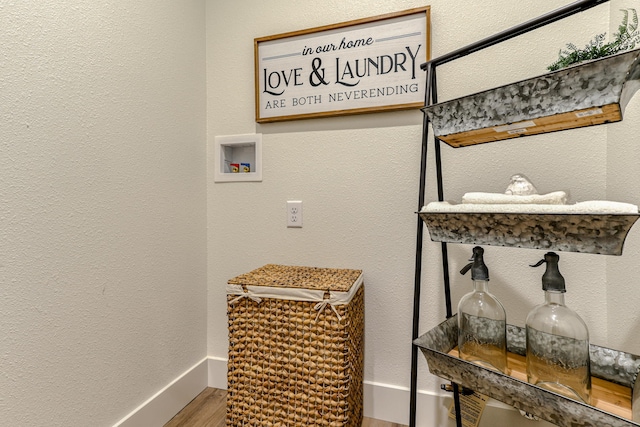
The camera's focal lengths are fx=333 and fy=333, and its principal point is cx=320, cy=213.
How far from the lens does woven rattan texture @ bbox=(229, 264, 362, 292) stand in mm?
1066

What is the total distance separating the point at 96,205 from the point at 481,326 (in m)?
1.15

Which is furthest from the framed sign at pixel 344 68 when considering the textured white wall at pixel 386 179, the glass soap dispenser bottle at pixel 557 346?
the glass soap dispenser bottle at pixel 557 346

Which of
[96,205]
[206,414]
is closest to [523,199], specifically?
[96,205]

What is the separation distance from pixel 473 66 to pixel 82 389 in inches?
64.5

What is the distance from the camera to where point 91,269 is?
1.00 metres

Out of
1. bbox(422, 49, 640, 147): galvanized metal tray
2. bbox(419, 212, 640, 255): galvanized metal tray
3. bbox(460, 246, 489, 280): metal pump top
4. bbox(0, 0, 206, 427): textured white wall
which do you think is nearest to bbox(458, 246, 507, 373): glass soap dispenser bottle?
bbox(460, 246, 489, 280): metal pump top

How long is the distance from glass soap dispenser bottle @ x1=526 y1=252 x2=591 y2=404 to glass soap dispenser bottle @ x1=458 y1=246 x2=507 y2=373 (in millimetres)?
75

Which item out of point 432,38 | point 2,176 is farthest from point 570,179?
point 2,176

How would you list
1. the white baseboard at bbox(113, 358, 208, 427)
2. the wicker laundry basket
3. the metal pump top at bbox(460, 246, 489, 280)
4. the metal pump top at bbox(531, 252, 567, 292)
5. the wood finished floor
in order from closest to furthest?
the metal pump top at bbox(531, 252, 567, 292) → the metal pump top at bbox(460, 246, 489, 280) → the wicker laundry basket → the white baseboard at bbox(113, 358, 208, 427) → the wood finished floor

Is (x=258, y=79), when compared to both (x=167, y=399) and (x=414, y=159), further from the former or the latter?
(x=167, y=399)

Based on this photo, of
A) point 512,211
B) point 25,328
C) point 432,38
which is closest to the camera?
point 512,211

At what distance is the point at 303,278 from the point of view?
3.81ft

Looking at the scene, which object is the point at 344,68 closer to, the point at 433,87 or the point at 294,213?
the point at 433,87

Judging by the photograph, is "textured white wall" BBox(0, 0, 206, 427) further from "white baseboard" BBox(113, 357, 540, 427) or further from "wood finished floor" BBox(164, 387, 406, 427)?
"wood finished floor" BBox(164, 387, 406, 427)
